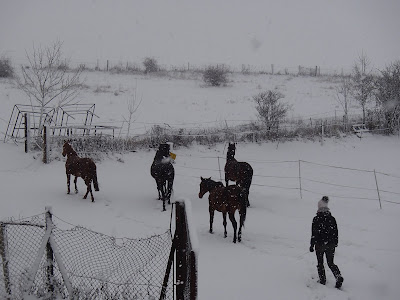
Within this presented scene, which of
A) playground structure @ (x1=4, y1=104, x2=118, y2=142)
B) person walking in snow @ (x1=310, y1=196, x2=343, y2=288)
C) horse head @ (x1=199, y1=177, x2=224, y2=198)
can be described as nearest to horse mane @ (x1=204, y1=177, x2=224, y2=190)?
horse head @ (x1=199, y1=177, x2=224, y2=198)

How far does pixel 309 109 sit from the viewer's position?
27453mm

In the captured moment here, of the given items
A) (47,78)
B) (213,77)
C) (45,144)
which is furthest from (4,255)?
(213,77)

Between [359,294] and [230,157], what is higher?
[230,157]

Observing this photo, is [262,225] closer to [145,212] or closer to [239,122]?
[145,212]

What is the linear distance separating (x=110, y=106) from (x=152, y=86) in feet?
22.1

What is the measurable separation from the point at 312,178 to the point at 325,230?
403 inches

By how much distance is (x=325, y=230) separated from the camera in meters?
6.12

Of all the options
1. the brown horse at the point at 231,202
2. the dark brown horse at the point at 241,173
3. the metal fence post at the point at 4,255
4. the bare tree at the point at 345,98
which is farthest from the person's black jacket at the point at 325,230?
the bare tree at the point at 345,98

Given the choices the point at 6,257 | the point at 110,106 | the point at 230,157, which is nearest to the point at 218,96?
the point at 110,106

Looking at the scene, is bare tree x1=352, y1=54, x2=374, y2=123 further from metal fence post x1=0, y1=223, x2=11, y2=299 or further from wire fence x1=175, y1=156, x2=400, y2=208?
metal fence post x1=0, y1=223, x2=11, y2=299

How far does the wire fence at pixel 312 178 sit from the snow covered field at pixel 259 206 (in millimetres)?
50

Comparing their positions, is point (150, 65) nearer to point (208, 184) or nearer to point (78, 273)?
point (208, 184)

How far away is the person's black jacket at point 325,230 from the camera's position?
20.0 ft

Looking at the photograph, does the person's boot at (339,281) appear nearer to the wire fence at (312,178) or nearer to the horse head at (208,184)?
the horse head at (208,184)
